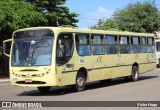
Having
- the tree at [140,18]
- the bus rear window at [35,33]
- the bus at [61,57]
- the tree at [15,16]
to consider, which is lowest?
the bus at [61,57]

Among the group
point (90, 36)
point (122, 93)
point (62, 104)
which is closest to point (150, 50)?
point (90, 36)

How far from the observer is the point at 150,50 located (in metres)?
25.1

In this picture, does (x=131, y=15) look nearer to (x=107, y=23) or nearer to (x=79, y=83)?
(x=107, y=23)

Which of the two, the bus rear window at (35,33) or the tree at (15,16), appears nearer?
the bus rear window at (35,33)

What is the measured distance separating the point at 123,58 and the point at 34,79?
682cm

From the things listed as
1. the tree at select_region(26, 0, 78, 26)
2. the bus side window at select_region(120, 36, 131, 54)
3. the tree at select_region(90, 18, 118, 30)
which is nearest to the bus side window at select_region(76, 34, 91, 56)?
the bus side window at select_region(120, 36, 131, 54)

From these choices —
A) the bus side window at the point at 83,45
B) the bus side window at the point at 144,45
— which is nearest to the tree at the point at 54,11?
the bus side window at the point at 144,45

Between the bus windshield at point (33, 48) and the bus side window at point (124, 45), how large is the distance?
612cm

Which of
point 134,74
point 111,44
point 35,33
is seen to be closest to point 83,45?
point 35,33

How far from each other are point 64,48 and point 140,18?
127 ft

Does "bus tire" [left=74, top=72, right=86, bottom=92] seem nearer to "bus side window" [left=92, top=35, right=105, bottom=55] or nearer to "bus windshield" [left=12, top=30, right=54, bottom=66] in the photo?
"bus side window" [left=92, top=35, right=105, bottom=55]

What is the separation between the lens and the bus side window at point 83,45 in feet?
57.3

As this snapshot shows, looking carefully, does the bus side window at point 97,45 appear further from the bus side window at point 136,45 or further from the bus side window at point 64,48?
the bus side window at point 136,45

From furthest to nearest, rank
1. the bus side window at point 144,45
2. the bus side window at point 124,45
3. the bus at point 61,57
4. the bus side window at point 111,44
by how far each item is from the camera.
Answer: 1. the bus side window at point 144,45
2. the bus side window at point 124,45
3. the bus side window at point 111,44
4. the bus at point 61,57
